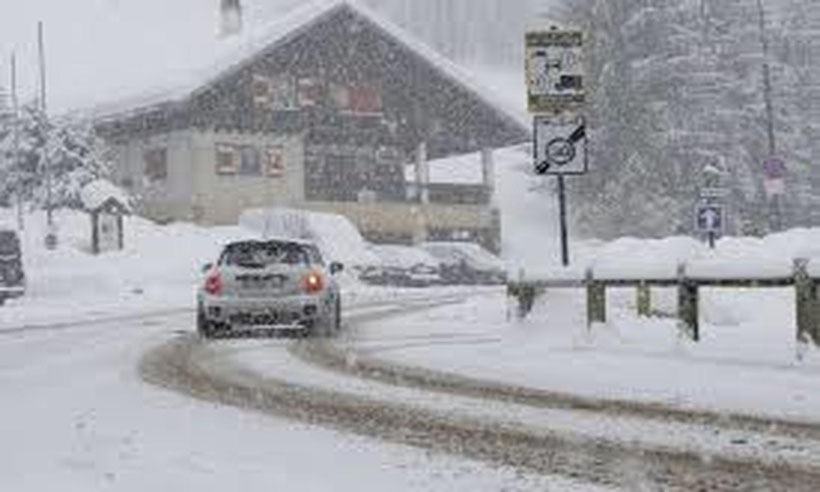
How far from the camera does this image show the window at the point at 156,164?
2406 inches

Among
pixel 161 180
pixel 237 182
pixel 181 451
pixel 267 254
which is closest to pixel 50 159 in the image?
pixel 161 180

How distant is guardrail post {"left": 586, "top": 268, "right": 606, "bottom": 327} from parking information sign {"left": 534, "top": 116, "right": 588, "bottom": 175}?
1.30 m

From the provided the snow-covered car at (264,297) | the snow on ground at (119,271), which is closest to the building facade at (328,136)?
the snow on ground at (119,271)

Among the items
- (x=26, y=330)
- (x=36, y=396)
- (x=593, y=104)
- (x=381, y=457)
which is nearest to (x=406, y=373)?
(x=36, y=396)

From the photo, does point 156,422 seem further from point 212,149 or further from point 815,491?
point 212,149

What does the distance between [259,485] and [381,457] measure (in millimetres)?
1194

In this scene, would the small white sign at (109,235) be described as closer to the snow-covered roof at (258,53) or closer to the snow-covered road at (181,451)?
the snow-covered roof at (258,53)

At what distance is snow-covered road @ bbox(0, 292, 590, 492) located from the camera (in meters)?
8.22

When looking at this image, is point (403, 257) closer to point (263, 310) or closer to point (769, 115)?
point (769, 115)

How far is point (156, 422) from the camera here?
11039 millimetres

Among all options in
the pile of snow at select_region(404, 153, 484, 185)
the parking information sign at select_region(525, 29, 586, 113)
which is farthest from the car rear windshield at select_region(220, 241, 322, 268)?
the pile of snow at select_region(404, 153, 484, 185)

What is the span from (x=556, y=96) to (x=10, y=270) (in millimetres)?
22231

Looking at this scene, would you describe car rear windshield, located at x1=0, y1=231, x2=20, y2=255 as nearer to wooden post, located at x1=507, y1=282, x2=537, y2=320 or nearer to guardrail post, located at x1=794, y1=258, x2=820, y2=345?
wooden post, located at x1=507, y1=282, x2=537, y2=320

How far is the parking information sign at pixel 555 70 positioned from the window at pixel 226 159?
4108 cm
